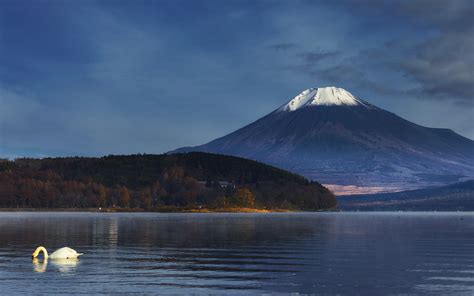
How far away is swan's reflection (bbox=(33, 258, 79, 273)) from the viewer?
4594cm

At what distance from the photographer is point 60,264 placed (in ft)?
161

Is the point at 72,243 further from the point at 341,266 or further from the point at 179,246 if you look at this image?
the point at 341,266

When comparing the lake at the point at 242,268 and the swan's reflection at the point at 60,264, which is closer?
the lake at the point at 242,268

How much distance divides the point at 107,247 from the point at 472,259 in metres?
28.9

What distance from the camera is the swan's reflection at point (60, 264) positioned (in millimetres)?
45938

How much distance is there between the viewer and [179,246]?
65.5m

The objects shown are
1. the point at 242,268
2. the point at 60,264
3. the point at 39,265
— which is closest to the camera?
the point at 242,268

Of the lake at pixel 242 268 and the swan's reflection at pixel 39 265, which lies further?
the swan's reflection at pixel 39 265

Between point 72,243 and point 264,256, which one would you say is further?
point 72,243

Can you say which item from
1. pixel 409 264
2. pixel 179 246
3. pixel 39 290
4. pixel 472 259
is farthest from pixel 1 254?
pixel 472 259

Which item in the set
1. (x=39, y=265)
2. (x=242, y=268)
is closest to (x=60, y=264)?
(x=39, y=265)

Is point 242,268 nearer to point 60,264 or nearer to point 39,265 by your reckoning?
point 60,264

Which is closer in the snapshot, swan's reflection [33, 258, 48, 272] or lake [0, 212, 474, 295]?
lake [0, 212, 474, 295]

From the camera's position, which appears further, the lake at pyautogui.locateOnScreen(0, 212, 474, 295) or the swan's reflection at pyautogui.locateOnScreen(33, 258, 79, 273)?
the swan's reflection at pyautogui.locateOnScreen(33, 258, 79, 273)
